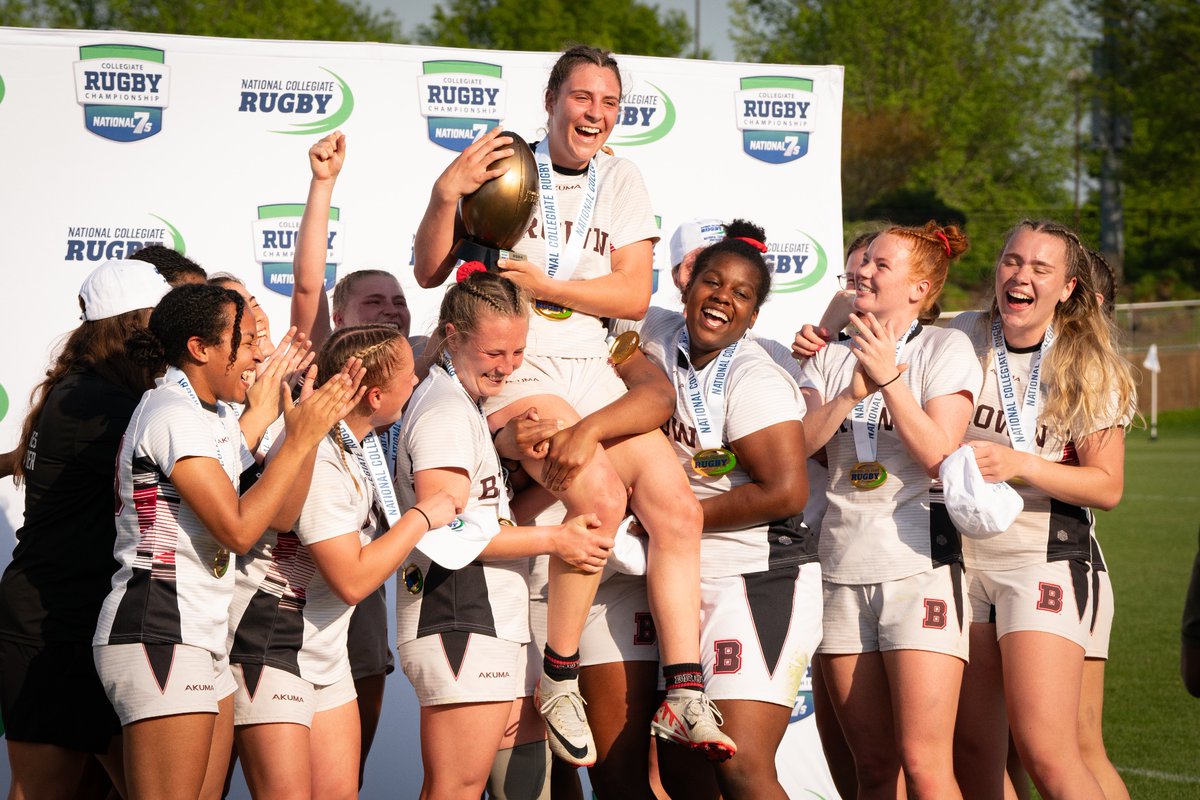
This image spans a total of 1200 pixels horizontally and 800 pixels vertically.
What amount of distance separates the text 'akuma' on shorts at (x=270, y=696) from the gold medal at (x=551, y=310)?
143 cm

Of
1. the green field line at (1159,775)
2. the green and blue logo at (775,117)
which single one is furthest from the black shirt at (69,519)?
the green field line at (1159,775)

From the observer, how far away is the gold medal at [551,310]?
418 cm

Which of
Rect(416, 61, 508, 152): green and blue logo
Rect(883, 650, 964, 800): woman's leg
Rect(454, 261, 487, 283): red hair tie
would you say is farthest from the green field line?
Rect(416, 61, 508, 152): green and blue logo

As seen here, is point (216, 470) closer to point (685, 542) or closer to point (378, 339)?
point (378, 339)

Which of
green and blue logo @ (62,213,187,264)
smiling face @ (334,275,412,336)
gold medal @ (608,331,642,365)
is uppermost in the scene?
green and blue logo @ (62,213,187,264)

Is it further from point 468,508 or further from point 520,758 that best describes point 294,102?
point 520,758

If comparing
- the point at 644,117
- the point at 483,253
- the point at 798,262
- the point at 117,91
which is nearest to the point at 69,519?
the point at 483,253

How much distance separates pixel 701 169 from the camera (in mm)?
6566

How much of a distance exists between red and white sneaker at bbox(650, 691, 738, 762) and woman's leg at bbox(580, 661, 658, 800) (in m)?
0.25

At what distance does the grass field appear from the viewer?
262 inches

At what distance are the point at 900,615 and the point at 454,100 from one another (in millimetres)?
3550

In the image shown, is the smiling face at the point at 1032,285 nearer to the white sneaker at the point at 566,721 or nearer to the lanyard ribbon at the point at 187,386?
the white sneaker at the point at 566,721

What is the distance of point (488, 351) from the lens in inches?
154

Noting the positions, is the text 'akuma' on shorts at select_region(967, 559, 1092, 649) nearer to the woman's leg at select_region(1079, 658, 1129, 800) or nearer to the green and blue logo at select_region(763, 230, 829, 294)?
the woman's leg at select_region(1079, 658, 1129, 800)
